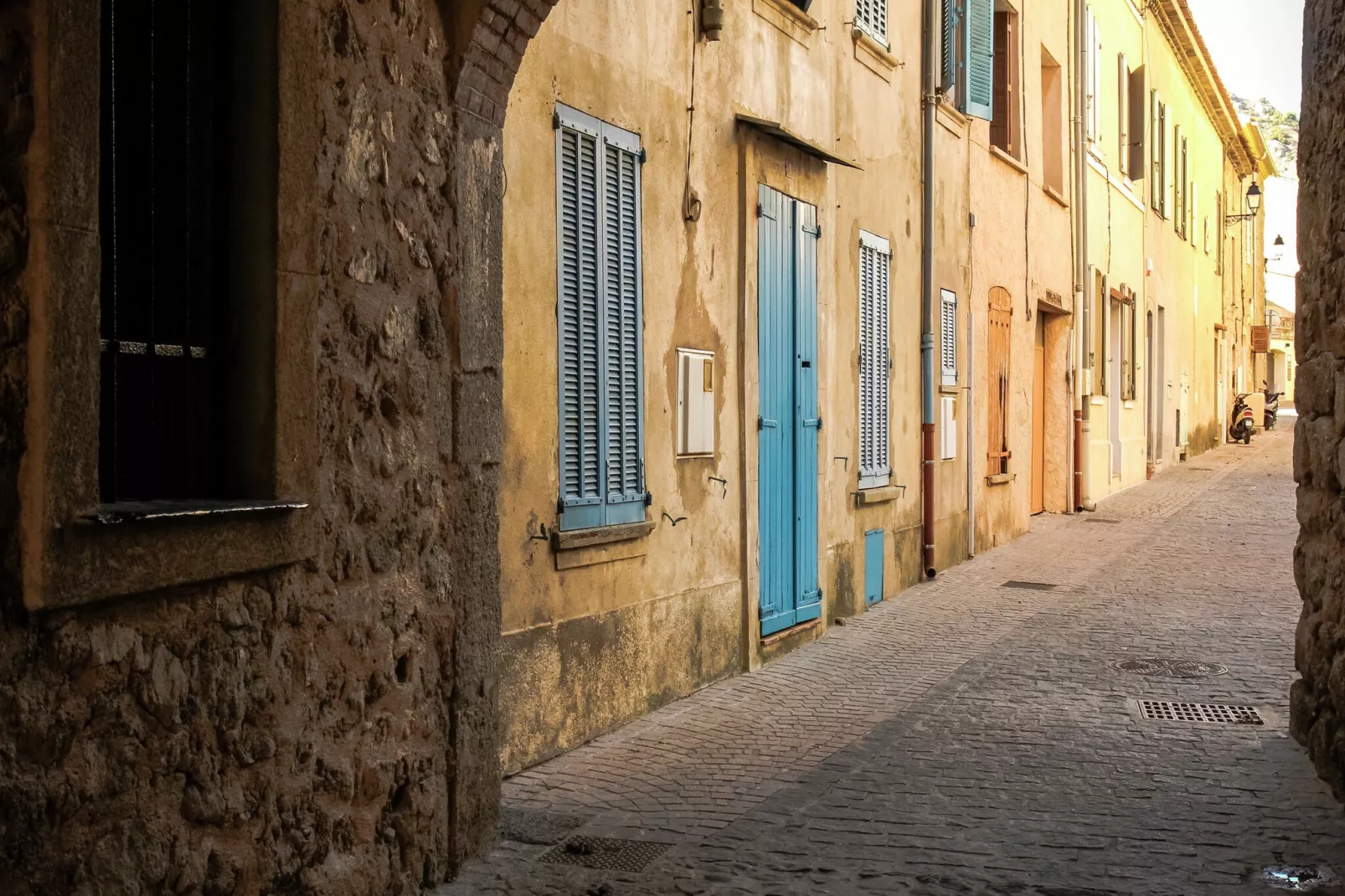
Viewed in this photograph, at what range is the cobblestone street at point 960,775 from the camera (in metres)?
4.88

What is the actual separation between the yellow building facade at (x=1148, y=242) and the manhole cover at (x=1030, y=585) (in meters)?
6.62

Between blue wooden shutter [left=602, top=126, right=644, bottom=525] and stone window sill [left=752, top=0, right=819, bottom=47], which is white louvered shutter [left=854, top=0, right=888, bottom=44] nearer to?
stone window sill [left=752, top=0, right=819, bottom=47]

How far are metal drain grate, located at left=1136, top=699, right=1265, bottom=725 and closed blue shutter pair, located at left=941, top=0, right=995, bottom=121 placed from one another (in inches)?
280

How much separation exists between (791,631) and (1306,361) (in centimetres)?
387

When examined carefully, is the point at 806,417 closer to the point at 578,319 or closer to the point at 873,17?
the point at 578,319

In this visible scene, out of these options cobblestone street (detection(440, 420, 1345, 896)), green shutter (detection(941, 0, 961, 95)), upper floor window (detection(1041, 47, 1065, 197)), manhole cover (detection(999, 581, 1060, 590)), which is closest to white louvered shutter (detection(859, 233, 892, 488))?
cobblestone street (detection(440, 420, 1345, 896))

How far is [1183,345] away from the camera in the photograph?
1145 inches

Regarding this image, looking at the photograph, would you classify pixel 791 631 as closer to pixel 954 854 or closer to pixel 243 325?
pixel 954 854

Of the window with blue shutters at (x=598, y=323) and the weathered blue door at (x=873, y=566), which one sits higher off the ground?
the window with blue shutters at (x=598, y=323)

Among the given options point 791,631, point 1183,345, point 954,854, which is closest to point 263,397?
point 954,854

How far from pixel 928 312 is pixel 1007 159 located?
11.9 ft

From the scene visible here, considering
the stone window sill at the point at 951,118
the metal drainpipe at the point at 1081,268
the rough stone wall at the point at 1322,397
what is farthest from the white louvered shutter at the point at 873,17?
the metal drainpipe at the point at 1081,268

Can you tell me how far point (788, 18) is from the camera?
30.6ft

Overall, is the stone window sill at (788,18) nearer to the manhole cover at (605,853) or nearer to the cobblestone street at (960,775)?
the cobblestone street at (960,775)
